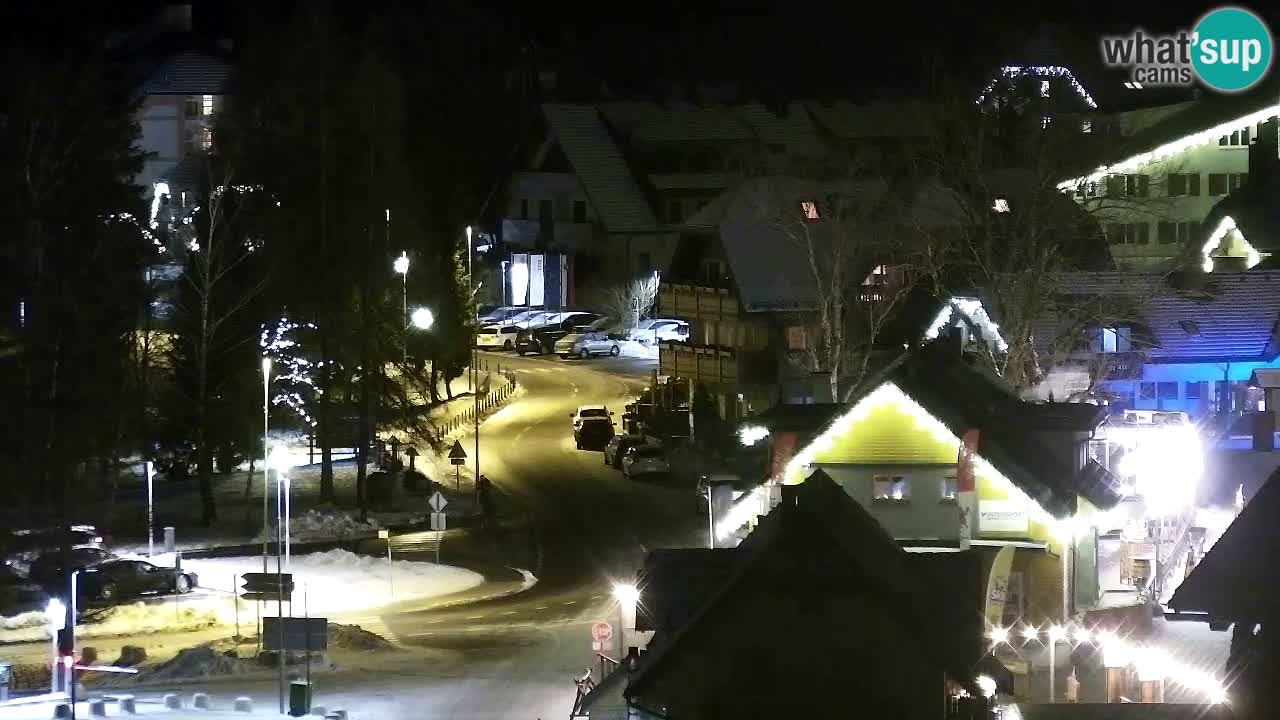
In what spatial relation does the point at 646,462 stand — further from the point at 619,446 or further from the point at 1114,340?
the point at 1114,340

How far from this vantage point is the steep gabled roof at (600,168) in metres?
92.9

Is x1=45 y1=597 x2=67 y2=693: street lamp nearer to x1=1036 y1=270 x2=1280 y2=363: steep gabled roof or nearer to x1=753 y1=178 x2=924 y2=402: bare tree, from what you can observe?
x1=753 y1=178 x2=924 y2=402: bare tree

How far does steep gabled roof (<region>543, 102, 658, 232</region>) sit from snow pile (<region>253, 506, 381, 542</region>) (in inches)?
1632

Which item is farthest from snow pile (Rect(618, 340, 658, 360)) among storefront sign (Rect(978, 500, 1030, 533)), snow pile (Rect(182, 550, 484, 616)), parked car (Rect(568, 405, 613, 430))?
storefront sign (Rect(978, 500, 1030, 533))

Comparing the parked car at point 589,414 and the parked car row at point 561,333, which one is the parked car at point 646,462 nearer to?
the parked car at point 589,414

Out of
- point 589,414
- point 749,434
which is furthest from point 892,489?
point 589,414

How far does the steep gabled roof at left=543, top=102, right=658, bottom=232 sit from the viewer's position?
9288cm

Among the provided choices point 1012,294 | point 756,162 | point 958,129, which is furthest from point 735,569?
point 756,162

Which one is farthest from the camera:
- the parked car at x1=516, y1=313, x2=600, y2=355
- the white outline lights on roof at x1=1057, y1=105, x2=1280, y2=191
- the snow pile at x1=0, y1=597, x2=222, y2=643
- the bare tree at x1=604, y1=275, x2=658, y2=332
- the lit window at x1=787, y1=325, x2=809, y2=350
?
the bare tree at x1=604, y1=275, x2=658, y2=332

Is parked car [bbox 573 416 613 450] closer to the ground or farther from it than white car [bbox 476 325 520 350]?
closer to the ground

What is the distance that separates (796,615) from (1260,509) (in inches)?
212

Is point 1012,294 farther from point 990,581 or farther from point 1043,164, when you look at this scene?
point 990,581

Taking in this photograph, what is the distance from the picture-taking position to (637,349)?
286 feet

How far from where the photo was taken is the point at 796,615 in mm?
19906
